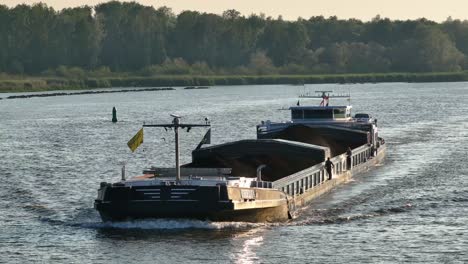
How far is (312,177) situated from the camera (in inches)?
2450

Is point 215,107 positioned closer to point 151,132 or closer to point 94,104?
point 94,104

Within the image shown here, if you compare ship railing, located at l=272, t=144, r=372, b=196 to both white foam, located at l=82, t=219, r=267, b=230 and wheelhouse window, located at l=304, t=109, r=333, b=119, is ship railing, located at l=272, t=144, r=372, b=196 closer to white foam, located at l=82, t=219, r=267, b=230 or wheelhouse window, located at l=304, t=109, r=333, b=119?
white foam, located at l=82, t=219, r=267, b=230

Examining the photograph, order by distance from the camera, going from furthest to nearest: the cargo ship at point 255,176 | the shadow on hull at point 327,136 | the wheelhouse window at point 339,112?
1. the wheelhouse window at point 339,112
2. the shadow on hull at point 327,136
3. the cargo ship at point 255,176

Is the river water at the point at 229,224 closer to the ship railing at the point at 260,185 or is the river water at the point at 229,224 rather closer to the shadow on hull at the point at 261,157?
the ship railing at the point at 260,185

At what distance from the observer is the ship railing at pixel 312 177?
55875mm

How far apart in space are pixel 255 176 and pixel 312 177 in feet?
16.8

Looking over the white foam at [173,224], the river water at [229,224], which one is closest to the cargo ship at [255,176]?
the white foam at [173,224]

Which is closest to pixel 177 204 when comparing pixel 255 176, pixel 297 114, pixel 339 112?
pixel 255 176

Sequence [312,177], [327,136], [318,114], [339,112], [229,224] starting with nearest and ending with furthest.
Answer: [229,224] → [312,177] → [327,136] → [318,114] → [339,112]

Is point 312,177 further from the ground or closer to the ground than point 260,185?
closer to the ground

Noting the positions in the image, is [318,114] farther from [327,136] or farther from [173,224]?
[173,224]

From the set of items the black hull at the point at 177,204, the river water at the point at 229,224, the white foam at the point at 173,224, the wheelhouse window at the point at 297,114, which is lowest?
the river water at the point at 229,224

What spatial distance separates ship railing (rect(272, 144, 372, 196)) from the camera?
5588 centimetres

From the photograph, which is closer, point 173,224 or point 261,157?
point 173,224
